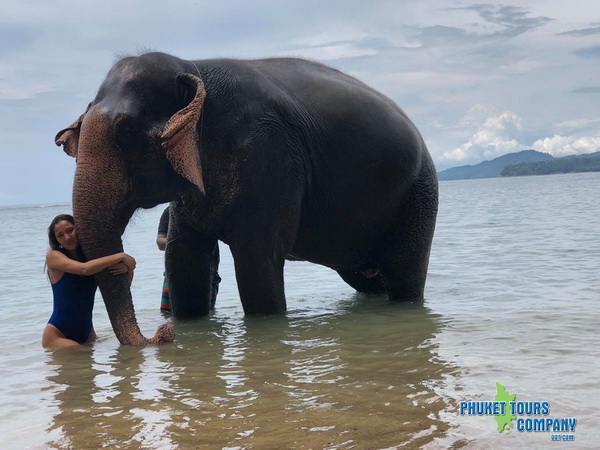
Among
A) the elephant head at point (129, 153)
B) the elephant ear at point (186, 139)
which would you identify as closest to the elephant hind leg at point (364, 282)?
the elephant head at point (129, 153)

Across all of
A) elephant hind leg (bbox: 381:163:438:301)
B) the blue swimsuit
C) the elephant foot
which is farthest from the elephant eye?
elephant hind leg (bbox: 381:163:438:301)

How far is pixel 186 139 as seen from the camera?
612 centimetres

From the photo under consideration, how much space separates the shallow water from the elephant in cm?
43

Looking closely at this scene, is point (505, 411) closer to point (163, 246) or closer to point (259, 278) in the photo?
point (259, 278)

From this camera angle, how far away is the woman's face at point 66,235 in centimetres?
630

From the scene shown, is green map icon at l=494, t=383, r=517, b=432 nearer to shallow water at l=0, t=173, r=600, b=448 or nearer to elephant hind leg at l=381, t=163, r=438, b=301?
shallow water at l=0, t=173, r=600, b=448

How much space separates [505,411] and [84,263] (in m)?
3.14

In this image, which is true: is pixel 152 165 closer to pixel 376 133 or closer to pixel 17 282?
pixel 376 133

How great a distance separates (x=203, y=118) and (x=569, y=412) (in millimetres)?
3549

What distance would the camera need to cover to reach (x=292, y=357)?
567 cm

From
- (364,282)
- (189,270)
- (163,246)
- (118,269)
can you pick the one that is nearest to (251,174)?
(189,270)

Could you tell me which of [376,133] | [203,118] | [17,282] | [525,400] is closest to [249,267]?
[203,118]

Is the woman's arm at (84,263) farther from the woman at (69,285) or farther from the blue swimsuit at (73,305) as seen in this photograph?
the blue swimsuit at (73,305)

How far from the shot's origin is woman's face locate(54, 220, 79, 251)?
6301 millimetres
